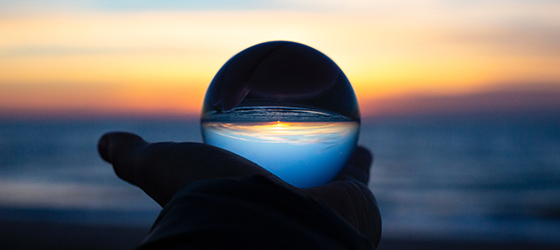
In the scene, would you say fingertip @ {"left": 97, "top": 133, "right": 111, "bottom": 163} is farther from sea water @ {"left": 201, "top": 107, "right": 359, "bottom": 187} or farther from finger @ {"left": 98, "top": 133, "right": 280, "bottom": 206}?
sea water @ {"left": 201, "top": 107, "right": 359, "bottom": 187}

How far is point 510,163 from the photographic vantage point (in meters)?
20.2

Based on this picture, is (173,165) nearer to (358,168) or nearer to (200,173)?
(200,173)

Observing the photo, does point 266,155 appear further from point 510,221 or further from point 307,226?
point 510,221

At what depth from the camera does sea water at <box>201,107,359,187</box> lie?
1675mm

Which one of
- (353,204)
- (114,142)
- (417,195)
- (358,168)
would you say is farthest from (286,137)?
(417,195)

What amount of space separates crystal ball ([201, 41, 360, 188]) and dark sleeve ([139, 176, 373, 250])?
900 millimetres

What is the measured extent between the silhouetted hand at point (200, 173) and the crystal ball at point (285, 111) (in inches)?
12.9

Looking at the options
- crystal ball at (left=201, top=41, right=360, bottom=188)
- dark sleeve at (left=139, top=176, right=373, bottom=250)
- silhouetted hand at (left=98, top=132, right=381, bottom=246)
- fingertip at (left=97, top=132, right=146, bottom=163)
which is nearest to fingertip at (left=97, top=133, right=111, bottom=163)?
fingertip at (left=97, top=132, right=146, bottom=163)

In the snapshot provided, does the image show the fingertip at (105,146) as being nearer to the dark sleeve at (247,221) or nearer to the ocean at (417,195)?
the dark sleeve at (247,221)

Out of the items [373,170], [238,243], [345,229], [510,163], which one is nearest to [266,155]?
[345,229]

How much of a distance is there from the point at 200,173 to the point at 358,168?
157cm

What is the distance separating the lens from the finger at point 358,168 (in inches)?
85.3

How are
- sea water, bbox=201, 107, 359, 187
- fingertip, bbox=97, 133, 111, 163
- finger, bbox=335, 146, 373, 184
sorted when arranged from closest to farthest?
1. sea water, bbox=201, 107, 359, 187
2. fingertip, bbox=97, 133, 111, 163
3. finger, bbox=335, 146, 373, 184

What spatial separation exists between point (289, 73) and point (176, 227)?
117 centimetres
